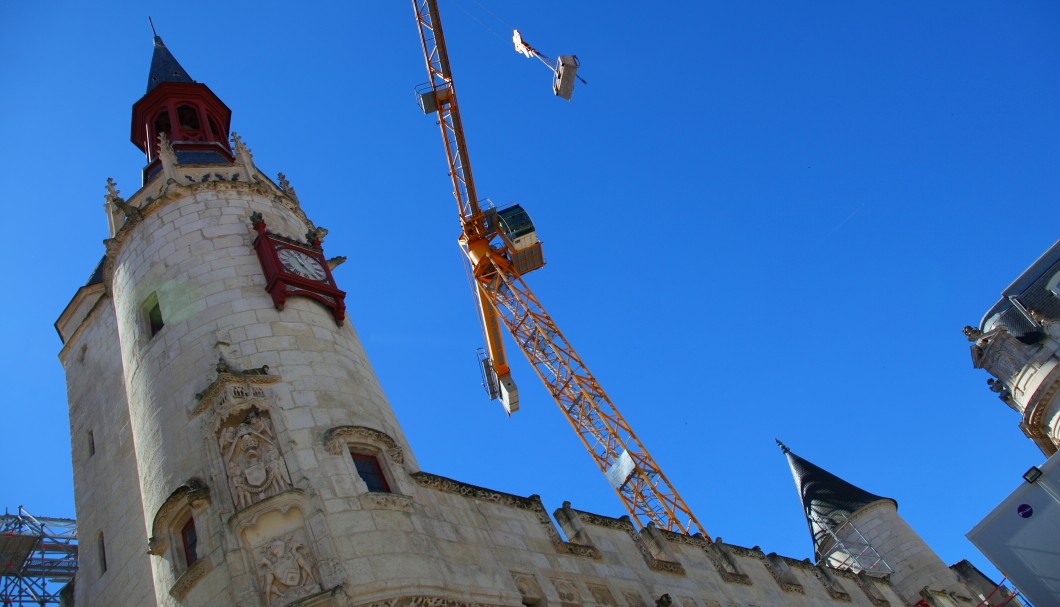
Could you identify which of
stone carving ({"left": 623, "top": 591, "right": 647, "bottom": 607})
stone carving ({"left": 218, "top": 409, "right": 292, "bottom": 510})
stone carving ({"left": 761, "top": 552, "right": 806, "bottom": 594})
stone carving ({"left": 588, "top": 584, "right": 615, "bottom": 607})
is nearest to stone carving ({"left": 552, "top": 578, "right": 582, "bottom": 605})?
stone carving ({"left": 588, "top": 584, "right": 615, "bottom": 607})

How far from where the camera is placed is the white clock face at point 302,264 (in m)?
24.6

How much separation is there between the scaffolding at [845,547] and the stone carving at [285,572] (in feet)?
112

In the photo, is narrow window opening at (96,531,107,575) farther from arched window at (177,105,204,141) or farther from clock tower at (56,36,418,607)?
arched window at (177,105,204,141)

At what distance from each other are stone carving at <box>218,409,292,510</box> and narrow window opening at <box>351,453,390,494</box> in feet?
5.49

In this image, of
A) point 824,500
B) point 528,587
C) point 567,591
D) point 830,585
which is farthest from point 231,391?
point 824,500

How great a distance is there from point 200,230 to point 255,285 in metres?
2.90


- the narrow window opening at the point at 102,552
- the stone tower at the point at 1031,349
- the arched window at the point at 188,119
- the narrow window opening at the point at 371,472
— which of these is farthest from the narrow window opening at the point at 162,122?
the stone tower at the point at 1031,349

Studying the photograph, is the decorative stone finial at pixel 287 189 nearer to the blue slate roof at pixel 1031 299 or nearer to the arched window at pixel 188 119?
the arched window at pixel 188 119

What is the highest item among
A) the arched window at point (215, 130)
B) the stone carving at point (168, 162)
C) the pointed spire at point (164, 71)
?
the pointed spire at point (164, 71)

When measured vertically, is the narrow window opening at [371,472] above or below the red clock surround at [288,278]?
below

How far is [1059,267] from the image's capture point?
1877 inches

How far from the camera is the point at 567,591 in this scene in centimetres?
2133

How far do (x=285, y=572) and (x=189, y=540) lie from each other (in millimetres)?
3487

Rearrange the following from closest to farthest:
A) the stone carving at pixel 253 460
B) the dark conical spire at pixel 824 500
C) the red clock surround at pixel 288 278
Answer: the stone carving at pixel 253 460
the red clock surround at pixel 288 278
the dark conical spire at pixel 824 500
